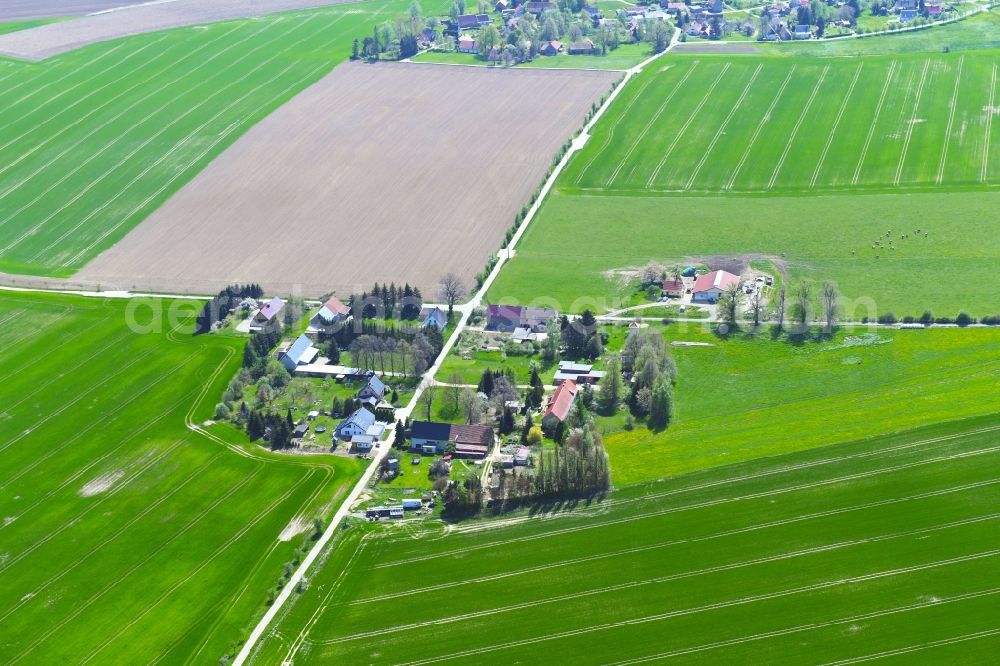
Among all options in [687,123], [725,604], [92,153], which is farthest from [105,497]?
[687,123]

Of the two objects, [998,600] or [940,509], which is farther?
[940,509]

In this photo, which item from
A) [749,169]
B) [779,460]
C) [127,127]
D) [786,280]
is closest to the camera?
[779,460]

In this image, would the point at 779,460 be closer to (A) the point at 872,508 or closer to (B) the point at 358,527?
(A) the point at 872,508

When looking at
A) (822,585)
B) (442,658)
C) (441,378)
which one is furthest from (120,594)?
(822,585)

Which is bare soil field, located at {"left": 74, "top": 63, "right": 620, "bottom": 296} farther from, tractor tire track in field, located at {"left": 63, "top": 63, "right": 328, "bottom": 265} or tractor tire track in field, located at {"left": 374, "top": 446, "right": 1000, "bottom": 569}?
tractor tire track in field, located at {"left": 374, "top": 446, "right": 1000, "bottom": 569}

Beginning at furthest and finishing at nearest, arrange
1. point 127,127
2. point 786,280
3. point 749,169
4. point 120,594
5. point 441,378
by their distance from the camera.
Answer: point 127,127
point 749,169
point 786,280
point 441,378
point 120,594

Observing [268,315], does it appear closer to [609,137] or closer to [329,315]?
[329,315]

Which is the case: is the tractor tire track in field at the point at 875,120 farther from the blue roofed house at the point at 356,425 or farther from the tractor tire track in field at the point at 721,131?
the blue roofed house at the point at 356,425
